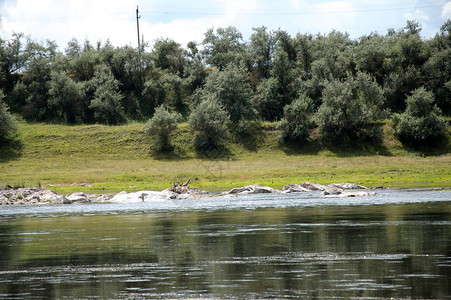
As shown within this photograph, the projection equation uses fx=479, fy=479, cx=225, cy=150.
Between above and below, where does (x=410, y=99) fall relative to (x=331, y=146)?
above

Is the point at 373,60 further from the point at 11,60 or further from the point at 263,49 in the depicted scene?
the point at 11,60

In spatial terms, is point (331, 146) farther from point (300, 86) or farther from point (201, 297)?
point (201, 297)

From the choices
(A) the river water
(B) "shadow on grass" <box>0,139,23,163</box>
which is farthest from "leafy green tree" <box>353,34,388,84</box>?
(A) the river water

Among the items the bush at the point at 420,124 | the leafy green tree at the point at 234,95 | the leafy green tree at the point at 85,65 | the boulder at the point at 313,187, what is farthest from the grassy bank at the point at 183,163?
the leafy green tree at the point at 85,65

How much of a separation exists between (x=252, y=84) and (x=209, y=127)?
1321 inches

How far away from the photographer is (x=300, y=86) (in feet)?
359

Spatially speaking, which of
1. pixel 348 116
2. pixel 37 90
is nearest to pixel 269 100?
pixel 348 116

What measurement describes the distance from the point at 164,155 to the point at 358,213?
65.1 metres

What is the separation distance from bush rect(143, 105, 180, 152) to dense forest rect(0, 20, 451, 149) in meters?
0.38

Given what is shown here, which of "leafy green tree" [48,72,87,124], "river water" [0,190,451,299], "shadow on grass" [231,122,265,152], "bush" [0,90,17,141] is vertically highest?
"leafy green tree" [48,72,87,124]

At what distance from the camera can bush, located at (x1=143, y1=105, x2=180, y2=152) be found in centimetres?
9019

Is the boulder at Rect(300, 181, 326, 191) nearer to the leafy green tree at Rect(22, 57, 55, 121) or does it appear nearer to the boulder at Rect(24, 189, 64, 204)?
the boulder at Rect(24, 189, 64, 204)

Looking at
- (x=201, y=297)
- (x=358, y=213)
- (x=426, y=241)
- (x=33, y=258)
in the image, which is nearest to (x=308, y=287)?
(x=201, y=297)

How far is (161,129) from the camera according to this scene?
91125mm
